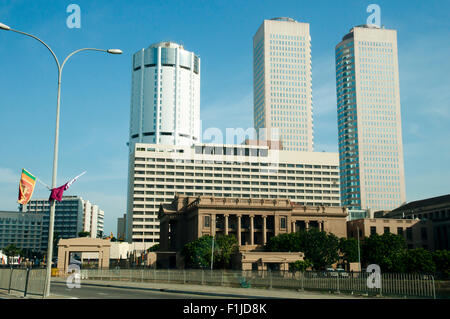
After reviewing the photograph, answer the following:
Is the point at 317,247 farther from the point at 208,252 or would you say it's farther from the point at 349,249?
the point at 208,252

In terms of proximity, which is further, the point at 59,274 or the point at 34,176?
the point at 59,274

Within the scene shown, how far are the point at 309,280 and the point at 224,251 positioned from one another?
2319 inches

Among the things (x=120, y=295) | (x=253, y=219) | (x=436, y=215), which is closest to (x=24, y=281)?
(x=120, y=295)

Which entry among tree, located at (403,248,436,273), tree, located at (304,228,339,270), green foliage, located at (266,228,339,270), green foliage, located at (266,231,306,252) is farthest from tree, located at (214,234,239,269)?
tree, located at (403,248,436,273)

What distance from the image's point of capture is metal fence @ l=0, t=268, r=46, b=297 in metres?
29.2

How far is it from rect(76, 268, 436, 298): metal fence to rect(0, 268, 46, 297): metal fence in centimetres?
2124

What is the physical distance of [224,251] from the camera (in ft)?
321

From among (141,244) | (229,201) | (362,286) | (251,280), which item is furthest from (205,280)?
(141,244)

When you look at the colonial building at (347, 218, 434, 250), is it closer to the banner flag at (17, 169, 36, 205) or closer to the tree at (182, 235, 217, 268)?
the tree at (182, 235, 217, 268)

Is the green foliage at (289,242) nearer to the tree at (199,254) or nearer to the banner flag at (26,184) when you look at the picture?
the tree at (199,254)

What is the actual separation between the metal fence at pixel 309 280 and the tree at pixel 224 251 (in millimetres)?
36213

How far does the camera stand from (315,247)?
9750 centimetres

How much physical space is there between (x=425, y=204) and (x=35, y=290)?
14258 cm
